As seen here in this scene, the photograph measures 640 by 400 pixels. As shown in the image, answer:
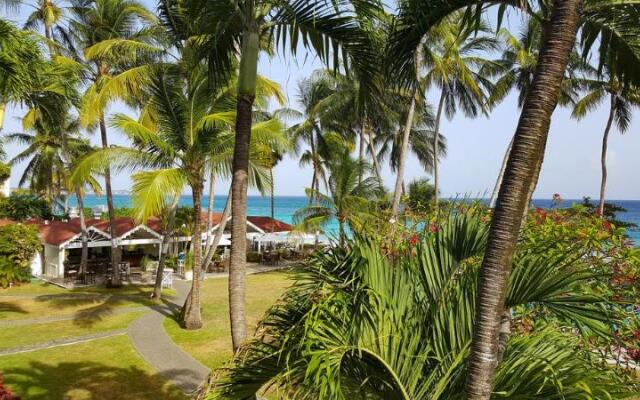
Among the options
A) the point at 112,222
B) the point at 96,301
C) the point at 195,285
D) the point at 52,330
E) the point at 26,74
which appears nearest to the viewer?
the point at 26,74

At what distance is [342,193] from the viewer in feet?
68.1

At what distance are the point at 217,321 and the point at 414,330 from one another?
12.0 meters

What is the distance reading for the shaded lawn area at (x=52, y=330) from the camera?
11789mm

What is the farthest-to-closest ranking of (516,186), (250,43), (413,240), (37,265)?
(37,265), (413,240), (250,43), (516,186)

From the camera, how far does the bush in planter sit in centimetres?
1838

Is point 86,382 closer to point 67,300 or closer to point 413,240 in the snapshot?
point 413,240

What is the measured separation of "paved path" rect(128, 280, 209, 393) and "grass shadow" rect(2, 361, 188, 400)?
21 cm

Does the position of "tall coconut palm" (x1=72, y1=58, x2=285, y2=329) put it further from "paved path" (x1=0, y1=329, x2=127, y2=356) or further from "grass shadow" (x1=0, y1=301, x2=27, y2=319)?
"grass shadow" (x1=0, y1=301, x2=27, y2=319)

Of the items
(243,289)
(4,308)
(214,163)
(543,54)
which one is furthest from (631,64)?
(4,308)

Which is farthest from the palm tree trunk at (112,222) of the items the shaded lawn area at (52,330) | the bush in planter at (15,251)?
the shaded lawn area at (52,330)

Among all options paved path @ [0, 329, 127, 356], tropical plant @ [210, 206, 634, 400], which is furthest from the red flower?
paved path @ [0, 329, 127, 356]

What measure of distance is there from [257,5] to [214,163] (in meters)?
6.16

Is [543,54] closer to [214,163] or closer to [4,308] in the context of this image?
[214,163]

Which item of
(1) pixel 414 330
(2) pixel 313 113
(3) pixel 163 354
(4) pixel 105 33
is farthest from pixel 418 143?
(1) pixel 414 330
